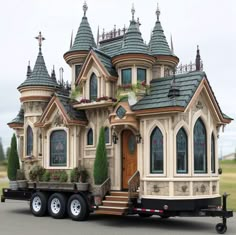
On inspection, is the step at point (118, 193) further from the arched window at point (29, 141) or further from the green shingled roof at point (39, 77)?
the green shingled roof at point (39, 77)

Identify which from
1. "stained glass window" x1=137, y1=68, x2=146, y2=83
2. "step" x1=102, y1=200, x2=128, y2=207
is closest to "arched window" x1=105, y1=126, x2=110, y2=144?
"stained glass window" x1=137, y1=68, x2=146, y2=83

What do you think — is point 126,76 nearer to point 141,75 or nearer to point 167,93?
point 141,75

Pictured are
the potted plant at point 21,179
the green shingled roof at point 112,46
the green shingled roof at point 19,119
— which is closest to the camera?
the green shingled roof at point 112,46

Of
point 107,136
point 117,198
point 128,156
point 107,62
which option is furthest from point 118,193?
point 107,62

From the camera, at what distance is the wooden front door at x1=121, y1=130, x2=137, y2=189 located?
54.9 feet

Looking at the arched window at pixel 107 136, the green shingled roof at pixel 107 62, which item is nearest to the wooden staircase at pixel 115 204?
the arched window at pixel 107 136

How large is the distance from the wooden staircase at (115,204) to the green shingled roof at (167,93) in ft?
10.0

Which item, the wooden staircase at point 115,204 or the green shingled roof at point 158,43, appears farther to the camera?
the green shingled roof at point 158,43

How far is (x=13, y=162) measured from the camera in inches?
801

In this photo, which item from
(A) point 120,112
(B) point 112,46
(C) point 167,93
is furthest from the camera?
(B) point 112,46

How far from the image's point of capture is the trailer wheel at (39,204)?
17672 millimetres

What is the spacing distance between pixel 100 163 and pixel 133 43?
177 inches

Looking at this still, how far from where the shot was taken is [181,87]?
15.6 m

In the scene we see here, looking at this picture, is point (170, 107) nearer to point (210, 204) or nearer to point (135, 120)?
point (135, 120)
